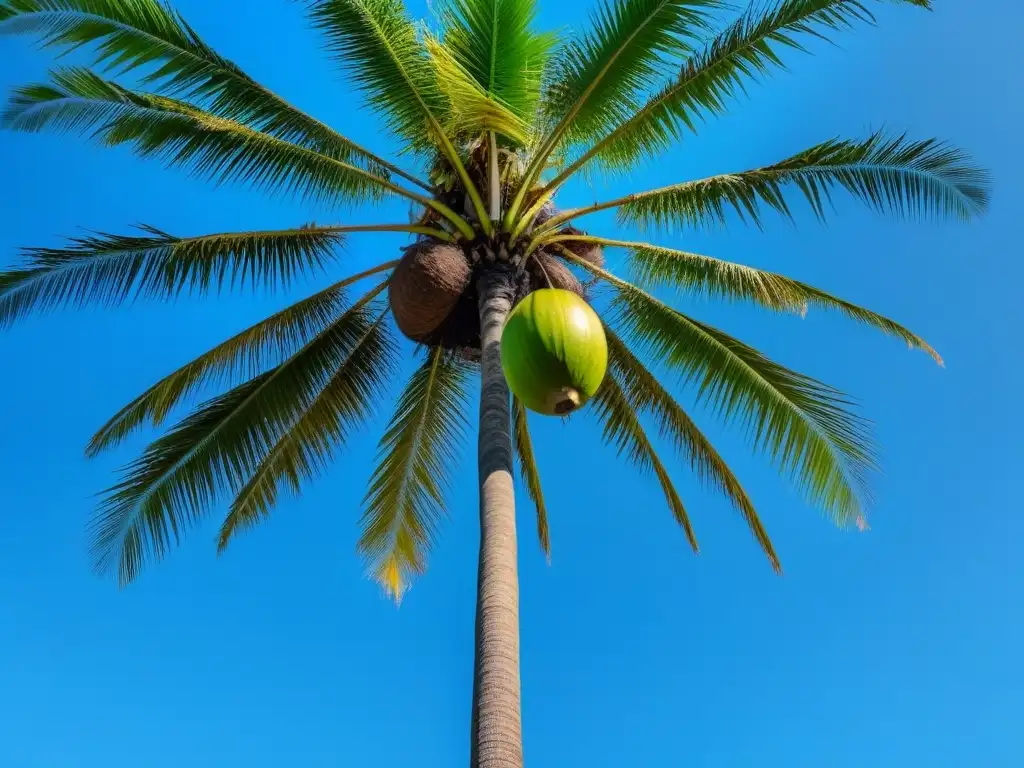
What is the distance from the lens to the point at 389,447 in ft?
29.6

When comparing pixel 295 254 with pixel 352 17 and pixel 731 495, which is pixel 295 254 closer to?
pixel 352 17

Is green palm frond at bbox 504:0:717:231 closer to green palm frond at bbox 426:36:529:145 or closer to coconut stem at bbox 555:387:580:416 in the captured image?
green palm frond at bbox 426:36:529:145

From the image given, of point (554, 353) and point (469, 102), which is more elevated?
point (469, 102)

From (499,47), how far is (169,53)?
2667 mm

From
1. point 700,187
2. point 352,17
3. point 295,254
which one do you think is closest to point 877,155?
point 700,187

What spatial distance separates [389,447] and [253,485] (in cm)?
133

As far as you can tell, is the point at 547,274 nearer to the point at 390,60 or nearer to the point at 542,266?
the point at 542,266

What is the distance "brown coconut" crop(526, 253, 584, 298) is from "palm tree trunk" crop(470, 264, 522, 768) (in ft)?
1.36

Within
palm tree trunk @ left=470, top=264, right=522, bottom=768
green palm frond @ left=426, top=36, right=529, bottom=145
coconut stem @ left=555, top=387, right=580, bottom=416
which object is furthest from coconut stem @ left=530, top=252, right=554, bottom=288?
coconut stem @ left=555, top=387, right=580, bottom=416

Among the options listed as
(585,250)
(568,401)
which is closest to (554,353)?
(568,401)

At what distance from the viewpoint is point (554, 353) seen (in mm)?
4465

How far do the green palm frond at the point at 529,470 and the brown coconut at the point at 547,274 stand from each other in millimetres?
1691

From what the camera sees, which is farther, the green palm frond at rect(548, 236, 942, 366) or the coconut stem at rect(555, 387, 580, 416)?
the green palm frond at rect(548, 236, 942, 366)

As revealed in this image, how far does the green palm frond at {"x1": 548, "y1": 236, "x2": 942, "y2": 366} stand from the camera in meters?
8.01
